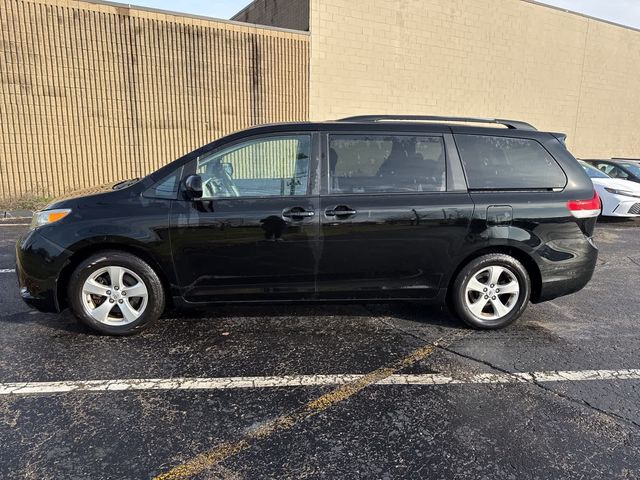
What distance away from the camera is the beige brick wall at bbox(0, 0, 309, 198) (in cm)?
1041

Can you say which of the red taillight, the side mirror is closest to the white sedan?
the red taillight

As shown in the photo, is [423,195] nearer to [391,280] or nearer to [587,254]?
[391,280]

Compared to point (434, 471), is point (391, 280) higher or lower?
higher

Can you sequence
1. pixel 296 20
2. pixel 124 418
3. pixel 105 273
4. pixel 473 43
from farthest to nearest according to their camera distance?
pixel 473 43, pixel 296 20, pixel 105 273, pixel 124 418

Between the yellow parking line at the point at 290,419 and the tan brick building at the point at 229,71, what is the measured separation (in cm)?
1011

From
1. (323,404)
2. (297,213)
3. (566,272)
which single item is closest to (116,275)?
(297,213)

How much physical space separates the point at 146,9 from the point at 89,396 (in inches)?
422

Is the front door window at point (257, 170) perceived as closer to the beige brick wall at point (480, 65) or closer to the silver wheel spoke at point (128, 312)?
the silver wheel spoke at point (128, 312)

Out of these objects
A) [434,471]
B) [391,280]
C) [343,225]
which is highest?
[343,225]

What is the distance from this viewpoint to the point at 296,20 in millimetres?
13320

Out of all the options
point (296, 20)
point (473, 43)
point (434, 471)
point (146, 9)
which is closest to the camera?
point (434, 471)

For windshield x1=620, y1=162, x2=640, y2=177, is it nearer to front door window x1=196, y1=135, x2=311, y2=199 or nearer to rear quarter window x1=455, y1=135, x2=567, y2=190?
rear quarter window x1=455, y1=135, x2=567, y2=190

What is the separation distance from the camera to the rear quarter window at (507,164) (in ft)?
13.3

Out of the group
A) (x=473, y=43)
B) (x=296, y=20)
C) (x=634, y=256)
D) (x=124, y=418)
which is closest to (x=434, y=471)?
(x=124, y=418)
